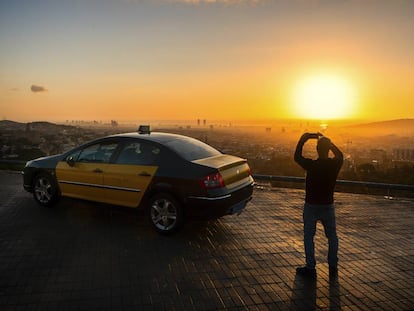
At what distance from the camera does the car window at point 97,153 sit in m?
6.21

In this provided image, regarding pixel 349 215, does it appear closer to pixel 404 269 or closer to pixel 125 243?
pixel 404 269

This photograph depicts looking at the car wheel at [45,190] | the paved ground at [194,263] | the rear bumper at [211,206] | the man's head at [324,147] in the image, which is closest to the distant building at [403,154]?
the paved ground at [194,263]

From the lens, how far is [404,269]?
4551mm

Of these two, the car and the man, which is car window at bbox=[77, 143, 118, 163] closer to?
the car

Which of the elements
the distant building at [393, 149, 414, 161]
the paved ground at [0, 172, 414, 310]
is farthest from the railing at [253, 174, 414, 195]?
the distant building at [393, 149, 414, 161]

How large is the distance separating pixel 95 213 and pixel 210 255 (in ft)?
9.96

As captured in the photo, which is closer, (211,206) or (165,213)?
(211,206)

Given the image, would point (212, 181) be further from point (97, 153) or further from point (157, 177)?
point (97, 153)

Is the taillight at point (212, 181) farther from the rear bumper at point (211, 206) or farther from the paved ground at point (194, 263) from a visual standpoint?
the paved ground at point (194, 263)

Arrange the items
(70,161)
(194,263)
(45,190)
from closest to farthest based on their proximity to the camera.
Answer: (194,263)
(70,161)
(45,190)

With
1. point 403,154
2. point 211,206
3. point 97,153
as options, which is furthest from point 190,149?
point 403,154

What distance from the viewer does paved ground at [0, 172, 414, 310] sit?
3664 mm

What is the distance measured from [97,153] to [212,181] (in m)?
2.47

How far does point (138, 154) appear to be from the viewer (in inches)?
233
